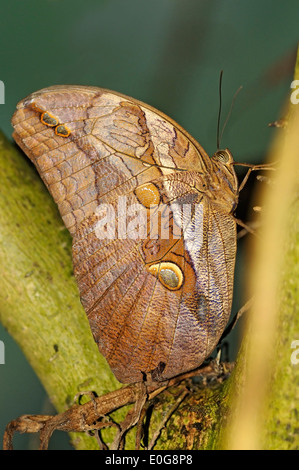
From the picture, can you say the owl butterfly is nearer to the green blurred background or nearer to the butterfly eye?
the butterfly eye

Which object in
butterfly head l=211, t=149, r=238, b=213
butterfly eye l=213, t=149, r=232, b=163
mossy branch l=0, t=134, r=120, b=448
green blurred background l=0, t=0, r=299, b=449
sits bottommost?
mossy branch l=0, t=134, r=120, b=448

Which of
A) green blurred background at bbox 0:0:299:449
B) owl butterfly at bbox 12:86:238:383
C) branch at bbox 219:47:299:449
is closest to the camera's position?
branch at bbox 219:47:299:449

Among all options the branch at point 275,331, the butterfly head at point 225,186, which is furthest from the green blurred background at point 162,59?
the branch at point 275,331

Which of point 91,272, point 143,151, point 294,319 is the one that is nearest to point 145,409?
point 91,272

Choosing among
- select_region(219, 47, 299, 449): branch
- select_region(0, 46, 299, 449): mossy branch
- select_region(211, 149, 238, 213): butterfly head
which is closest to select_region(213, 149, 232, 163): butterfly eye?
select_region(211, 149, 238, 213): butterfly head

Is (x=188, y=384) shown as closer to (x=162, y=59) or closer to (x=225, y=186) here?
(x=225, y=186)

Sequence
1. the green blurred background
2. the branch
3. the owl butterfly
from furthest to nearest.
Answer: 1. the green blurred background
2. the owl butterfly
3. the branch

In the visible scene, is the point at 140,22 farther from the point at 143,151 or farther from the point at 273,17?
the point at 143,151
